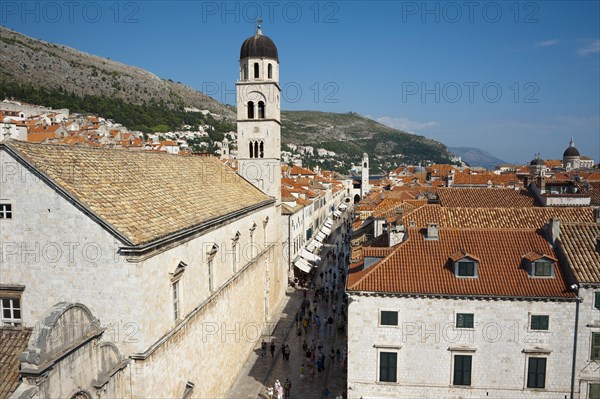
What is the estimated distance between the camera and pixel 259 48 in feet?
118

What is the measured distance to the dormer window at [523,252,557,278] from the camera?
19875 millimetres

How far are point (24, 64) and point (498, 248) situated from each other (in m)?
166

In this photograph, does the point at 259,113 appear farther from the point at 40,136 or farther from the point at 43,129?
the point at 43,129

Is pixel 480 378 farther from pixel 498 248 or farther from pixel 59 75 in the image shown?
pixel 59 75

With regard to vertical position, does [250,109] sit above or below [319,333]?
above

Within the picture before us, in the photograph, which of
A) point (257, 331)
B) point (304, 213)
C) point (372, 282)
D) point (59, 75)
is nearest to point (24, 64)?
point (59, 75)

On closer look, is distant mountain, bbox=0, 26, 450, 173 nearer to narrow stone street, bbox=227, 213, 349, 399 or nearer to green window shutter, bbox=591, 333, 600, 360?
narrow stone street, bbox=227, 213, 349, 399

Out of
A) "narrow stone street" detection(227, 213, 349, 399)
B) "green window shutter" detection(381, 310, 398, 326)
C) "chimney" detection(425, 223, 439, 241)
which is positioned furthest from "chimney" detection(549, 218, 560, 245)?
"narrow stone street" detection(227, 213, 349, 399)

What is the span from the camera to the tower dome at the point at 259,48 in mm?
36094

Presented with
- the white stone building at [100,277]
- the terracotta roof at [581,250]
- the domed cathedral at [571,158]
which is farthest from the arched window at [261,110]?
the domed cathedral at [571,158]

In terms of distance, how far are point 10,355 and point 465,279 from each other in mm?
17671

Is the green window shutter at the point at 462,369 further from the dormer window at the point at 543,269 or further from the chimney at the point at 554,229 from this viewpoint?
the chimney at the point at 554,229

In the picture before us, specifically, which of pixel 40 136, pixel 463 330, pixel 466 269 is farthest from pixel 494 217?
pixel 40 136

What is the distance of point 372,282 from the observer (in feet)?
66.4
